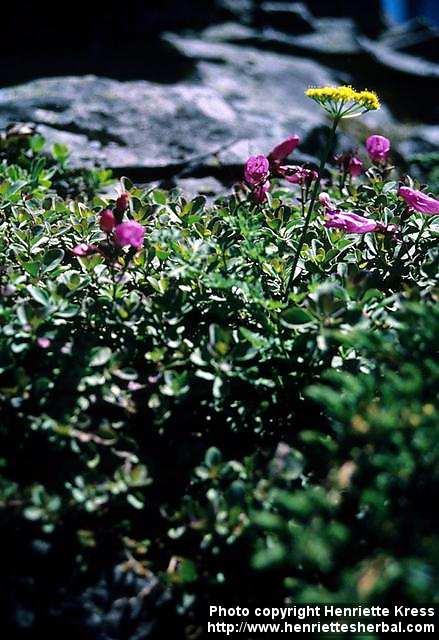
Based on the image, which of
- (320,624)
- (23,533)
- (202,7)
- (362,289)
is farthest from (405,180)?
(202,7)

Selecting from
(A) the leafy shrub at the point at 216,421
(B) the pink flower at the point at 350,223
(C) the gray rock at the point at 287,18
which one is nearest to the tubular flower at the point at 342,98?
(B) the pink flower at the point at 350,223

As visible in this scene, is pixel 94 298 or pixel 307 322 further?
pixel 94 298

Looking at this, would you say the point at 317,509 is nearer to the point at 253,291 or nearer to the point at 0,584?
the point at 253,291

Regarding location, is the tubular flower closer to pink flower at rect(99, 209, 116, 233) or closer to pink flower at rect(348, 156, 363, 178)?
pink flower at rect(99, 209, 116, 233)

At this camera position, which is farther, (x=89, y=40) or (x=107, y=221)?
(x=89, y=40)

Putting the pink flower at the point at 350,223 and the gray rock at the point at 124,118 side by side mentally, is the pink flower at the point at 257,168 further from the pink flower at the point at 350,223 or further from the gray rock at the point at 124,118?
the gray rock at the point at 124,118

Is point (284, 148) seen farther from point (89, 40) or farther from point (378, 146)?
point (89, 40)

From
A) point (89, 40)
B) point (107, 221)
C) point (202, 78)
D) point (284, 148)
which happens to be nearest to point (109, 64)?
point (89, 40)
